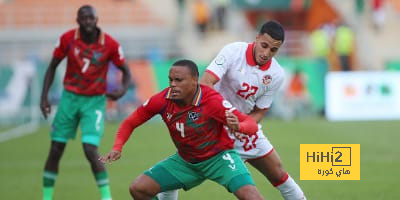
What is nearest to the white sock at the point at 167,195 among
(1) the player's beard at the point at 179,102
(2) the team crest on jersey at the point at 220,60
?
(1) the player's beard at the point at 179,102

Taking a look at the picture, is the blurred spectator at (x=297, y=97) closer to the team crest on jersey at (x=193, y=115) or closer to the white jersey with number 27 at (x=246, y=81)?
the white jersey with number 27 at (x=246, y=81)

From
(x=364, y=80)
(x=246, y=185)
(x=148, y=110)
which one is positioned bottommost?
(x=364, y=80)

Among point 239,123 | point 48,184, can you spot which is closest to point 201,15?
point 48,184

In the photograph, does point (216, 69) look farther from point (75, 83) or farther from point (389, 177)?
point (389, 177)

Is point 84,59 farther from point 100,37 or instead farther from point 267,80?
point 267,80

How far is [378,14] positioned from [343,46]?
3.58 metres

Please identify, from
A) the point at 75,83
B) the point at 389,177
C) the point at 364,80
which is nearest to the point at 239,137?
the point at 75,83

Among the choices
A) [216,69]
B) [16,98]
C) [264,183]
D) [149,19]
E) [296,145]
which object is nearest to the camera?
[216,69]

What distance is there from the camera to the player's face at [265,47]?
8.98m

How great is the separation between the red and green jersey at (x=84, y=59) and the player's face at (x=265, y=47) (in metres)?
2.67

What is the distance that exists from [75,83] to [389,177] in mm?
5286

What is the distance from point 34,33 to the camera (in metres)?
32.3

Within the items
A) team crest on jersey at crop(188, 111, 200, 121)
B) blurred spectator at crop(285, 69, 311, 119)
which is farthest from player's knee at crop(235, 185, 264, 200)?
blurred spectator at crop(285, 69, 311, 119)

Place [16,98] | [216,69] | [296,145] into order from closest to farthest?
1. [216,69]
2. [296,145]
3. [16,98]
